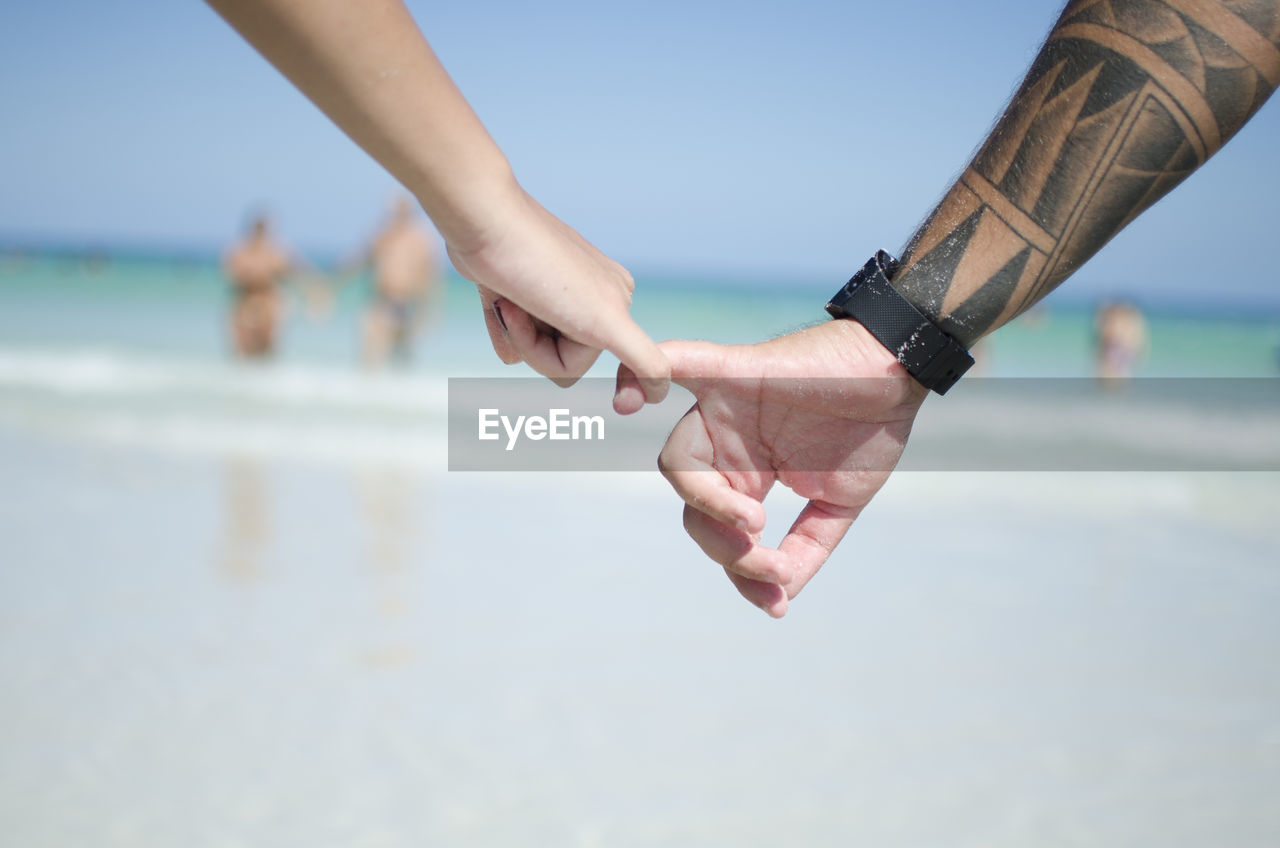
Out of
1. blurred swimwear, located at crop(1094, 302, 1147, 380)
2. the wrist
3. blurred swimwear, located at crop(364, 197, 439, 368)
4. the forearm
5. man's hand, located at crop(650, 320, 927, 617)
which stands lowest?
blurred swimwear, located at crop(1094, 302, 1147, 380)

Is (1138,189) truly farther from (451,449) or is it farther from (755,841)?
(451,449)

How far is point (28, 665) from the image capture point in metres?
3.15

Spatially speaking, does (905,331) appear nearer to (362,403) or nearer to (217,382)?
(362,403)

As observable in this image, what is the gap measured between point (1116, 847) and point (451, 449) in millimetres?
6143

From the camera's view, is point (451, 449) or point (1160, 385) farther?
point (1160, 385)

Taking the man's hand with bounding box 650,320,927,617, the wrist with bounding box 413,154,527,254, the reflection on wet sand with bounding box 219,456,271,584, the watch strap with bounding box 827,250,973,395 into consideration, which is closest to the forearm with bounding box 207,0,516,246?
the wrist with bounding box 413,154,527,254

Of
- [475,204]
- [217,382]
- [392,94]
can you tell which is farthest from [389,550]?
[217,382]

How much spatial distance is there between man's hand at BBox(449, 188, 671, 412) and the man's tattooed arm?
0.49 meters

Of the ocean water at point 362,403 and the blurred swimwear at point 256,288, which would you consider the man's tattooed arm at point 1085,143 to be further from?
the blurred swimwear at point 256,288

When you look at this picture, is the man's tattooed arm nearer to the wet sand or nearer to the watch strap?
the watch strap

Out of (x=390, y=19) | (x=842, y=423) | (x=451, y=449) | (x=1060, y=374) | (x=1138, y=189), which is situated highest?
(x=390, y=19)

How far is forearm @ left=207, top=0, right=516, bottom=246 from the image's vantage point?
3.72ft

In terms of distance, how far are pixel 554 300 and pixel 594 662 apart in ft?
7.11

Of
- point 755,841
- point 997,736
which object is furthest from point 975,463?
point 755,841
